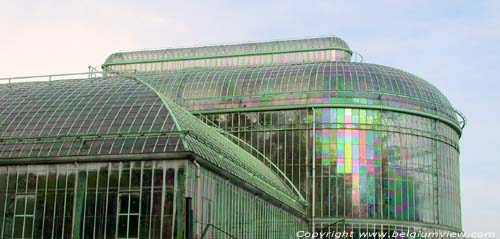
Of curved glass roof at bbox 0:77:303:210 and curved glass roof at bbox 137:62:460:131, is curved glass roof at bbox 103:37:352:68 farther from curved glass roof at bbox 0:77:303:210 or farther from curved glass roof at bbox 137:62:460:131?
curved glass roof at bbox 0:77:303:210

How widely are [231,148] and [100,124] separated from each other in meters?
12.2

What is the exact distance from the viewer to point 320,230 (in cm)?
6359

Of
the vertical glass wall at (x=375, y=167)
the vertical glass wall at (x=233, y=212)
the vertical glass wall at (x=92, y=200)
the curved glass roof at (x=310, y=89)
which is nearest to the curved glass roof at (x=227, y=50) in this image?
the curved glass roof at (x=310, y=89)

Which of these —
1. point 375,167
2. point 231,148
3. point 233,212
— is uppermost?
point 231,148

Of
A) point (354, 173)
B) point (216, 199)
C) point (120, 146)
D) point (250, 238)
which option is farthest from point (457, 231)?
point (120, 146)

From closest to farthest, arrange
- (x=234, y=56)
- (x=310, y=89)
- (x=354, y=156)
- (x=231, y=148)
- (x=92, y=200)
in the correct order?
1. (x=92, y=200)
2. (x=231, y=148)
3. (x=354, y=156)
4. (x=310, y=89)
5. (x=234, y=56)

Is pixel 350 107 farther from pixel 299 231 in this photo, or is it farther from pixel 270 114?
pixel 299 231

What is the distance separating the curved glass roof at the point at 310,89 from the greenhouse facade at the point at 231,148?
0.14 m

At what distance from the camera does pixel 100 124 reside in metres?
42.2

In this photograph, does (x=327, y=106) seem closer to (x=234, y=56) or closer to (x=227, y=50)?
(x=234, y=56)

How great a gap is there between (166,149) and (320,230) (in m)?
28.1

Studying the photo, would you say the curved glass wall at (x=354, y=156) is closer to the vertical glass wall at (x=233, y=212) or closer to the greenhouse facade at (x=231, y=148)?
the greenhouse facade at (x=231, y=148)

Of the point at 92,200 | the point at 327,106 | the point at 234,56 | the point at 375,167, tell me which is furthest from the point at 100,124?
the point at 234,56

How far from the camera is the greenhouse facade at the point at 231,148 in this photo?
38688 millimetres
